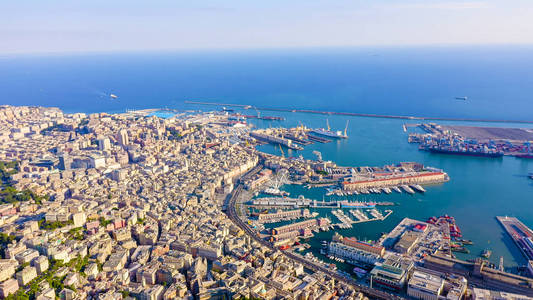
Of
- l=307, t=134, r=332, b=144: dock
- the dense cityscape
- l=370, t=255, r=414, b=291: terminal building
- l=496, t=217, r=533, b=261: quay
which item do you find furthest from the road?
l=307, t=134, r=332, b=144: dock

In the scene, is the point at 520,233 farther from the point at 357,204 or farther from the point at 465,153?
the point at 465,153

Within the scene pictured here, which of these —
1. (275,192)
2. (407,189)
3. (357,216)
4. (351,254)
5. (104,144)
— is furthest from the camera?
(104,144)

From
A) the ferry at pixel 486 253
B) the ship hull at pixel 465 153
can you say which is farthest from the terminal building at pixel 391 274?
the ship hull at pixel 465 153

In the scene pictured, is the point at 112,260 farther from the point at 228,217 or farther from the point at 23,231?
the point at 228,217

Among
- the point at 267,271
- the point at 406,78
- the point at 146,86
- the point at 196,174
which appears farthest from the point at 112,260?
the point at 406,78

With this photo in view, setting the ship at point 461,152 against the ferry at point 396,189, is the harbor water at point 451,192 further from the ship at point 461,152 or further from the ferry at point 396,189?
the ship at point 461,152

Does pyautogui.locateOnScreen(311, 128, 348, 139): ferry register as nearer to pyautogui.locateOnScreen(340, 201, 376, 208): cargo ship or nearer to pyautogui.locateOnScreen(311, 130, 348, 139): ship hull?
pyautogui.locateOnScreen(311, 130, 348, 139): ship hull

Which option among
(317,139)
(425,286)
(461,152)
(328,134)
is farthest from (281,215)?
(461,152)
